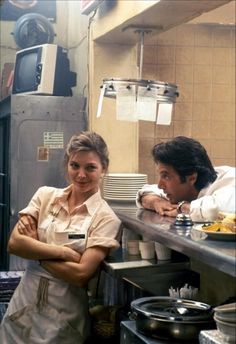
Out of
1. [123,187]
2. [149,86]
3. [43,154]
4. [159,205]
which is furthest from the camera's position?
[43,154]

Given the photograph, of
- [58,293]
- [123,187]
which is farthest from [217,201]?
[123,187]

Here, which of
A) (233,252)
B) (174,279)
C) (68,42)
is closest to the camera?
(233,252)

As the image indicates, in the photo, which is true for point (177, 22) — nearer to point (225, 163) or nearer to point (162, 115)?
point (162, 115)

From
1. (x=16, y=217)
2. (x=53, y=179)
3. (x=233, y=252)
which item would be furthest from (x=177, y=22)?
(x=233, y=252)

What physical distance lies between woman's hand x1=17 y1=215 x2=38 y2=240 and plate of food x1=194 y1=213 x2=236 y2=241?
106 cm

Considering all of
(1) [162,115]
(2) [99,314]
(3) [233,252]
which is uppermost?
(1) [162,115]

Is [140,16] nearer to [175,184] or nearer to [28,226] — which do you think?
[175,184]

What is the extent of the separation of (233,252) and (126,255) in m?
1.21

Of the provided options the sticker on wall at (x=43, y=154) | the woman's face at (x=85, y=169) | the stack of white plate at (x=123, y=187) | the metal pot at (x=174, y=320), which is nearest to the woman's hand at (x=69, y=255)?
the woman's face at (x=85, y=169)

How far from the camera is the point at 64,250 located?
2.86m

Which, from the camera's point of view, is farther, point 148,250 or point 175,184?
point 175,184

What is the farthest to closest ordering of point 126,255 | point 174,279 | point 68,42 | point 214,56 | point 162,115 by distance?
1. point 68,42
2. point 214,56
3. point 162,115
4. point 126,255
5. point 174,279

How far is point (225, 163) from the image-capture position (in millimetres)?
5168

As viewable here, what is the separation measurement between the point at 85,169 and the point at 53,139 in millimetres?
1611
